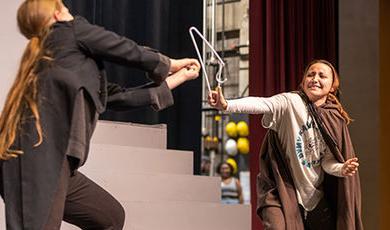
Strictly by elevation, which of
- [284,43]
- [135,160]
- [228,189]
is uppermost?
[284,43]

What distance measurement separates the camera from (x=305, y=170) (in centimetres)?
290

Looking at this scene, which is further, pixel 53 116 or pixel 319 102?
pixel 319 102

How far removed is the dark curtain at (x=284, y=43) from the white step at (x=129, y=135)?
74cm

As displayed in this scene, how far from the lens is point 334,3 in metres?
4.56

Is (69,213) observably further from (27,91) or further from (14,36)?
(14,36)

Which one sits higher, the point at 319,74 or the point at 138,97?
the point at 319,74

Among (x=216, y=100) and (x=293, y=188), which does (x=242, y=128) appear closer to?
(x=293, y=188)

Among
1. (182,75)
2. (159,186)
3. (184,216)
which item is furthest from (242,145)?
(182,75)

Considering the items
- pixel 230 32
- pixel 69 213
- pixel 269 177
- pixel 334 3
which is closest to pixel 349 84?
pixel 334 3

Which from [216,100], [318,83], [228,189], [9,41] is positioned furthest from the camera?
[228,189]

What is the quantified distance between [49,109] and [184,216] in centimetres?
151

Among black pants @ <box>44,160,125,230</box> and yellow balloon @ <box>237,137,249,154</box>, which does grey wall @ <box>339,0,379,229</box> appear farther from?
yellow balloon @ <box>237,137,249,154</box>

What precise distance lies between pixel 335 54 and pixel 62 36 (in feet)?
9.16

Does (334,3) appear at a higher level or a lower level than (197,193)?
higher
